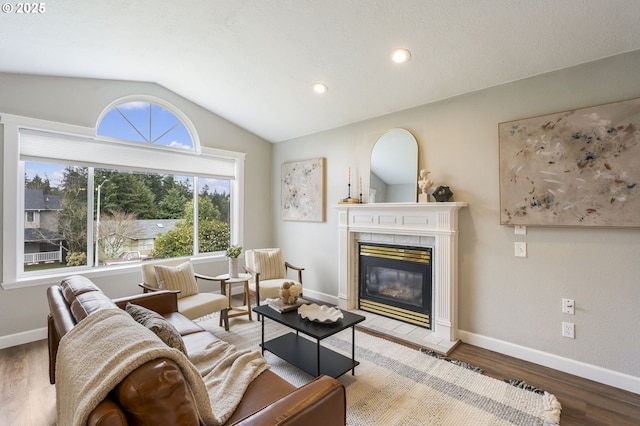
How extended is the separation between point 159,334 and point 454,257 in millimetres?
2713

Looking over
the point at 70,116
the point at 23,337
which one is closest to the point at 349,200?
the point at 70,116

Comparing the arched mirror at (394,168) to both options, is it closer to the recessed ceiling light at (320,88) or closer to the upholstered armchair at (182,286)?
the recessed ceiling light at (320,88)

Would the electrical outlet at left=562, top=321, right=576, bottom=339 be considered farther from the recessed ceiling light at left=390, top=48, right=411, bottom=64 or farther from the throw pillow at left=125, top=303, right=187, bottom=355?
the throw pillow at left=125, top=303, right=187, bottom=355

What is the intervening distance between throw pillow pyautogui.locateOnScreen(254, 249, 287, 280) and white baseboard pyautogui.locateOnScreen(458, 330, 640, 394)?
233cm

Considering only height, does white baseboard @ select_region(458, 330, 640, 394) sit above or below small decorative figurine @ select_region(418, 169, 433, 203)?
below

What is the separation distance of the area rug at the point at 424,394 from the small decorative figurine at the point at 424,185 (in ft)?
5.09

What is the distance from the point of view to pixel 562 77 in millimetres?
2527

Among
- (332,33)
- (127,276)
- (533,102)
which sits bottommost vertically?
(127,276)

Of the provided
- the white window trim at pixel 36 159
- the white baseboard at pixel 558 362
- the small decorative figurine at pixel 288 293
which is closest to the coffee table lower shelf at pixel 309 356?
the small decorative figurine at pixel 288 293

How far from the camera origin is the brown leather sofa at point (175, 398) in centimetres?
92

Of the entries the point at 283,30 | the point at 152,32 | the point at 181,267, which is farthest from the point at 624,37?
the point at 181,267

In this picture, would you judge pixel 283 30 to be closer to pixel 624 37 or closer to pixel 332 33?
pixel 332 33

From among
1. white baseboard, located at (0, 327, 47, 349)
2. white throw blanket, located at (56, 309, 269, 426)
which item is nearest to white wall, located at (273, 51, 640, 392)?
white throw blanket, located at (56, 309, 269, 426)

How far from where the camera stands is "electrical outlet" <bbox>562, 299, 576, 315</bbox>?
247 centimetres
